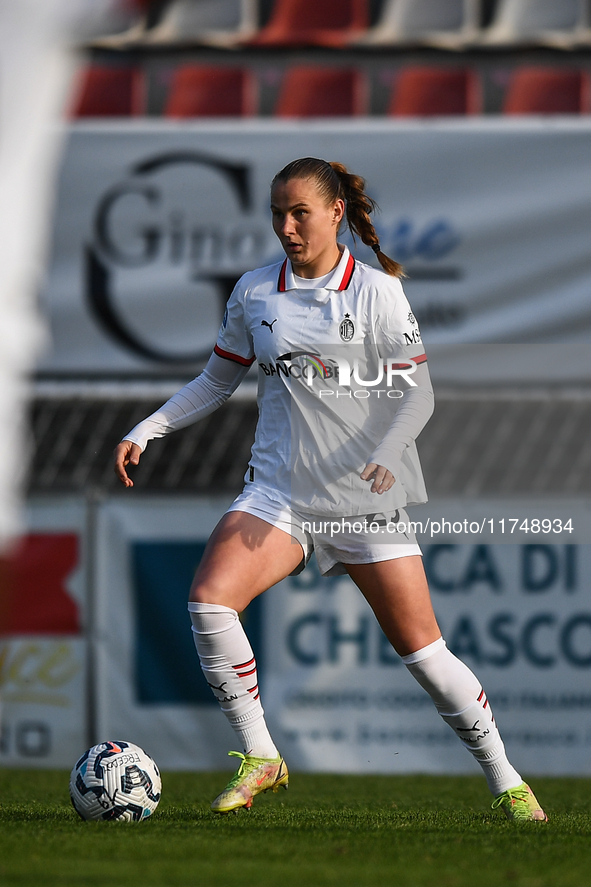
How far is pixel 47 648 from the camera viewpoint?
7129mm

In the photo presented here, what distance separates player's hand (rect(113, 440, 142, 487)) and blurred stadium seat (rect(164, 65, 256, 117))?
4.94 meters

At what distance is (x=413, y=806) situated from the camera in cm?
486

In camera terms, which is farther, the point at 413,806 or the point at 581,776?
the point at 581,776

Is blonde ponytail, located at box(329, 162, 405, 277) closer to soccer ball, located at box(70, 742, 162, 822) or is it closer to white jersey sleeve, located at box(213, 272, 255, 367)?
white jersey sleeve, located at box(213, 272, 255, 367)

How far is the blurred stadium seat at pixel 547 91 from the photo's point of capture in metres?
8.26

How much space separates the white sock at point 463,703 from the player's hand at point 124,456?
3.34ft

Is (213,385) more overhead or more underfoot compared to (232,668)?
more overhead

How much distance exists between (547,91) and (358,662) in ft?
12.9

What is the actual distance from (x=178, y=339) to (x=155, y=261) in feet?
1.72

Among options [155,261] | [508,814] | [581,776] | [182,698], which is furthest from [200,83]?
[508,814]

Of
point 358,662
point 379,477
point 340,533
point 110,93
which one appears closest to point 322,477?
point 340,533

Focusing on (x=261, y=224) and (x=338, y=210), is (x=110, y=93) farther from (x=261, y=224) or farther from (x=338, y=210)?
(x=338, y=210)

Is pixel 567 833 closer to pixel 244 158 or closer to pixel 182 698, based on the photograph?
pixel 182 698

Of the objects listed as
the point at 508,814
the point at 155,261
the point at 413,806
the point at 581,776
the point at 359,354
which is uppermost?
the point at 359,354
